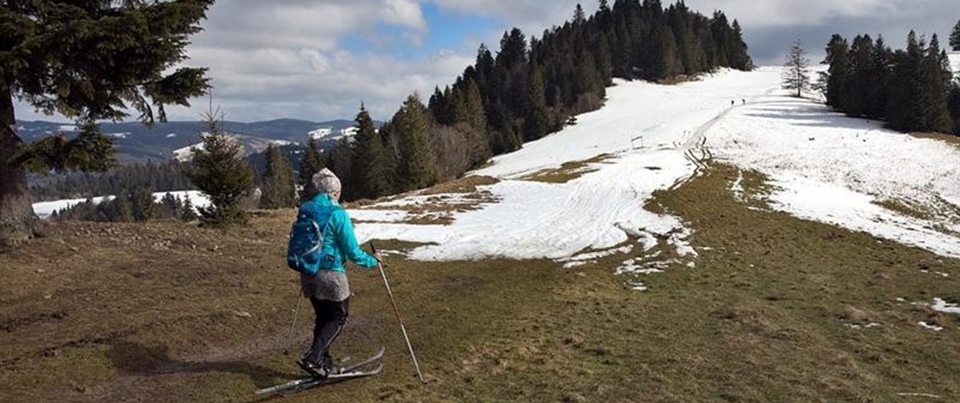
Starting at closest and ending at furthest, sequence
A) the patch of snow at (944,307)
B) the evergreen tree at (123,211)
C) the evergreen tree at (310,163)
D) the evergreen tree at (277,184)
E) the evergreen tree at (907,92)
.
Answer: the patch of snow at (944,307) < the evergreen tree at (907,92) < the evergreen tree at (310,163) < the evergreen tree at (277,184) < the evergreen tree at (123,211)

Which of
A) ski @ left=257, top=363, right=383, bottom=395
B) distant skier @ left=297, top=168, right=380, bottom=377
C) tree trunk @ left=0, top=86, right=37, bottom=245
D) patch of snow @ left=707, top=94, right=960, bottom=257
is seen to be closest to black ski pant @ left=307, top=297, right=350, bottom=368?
distant skier @ left=297, top=168, right=380, bottom=377

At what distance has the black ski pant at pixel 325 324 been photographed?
779 cm

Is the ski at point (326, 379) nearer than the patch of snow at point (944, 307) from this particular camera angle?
Yes

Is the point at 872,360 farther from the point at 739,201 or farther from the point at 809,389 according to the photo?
the point at 739,201

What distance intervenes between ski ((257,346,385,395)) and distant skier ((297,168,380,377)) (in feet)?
0.48

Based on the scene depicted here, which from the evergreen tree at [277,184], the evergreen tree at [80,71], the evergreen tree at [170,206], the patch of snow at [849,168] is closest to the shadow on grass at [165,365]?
the evergreen tree at [80,71]

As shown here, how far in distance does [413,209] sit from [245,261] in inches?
512

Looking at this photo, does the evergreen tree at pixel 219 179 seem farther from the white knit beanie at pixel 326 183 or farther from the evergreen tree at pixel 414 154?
the evergreen tree at pixel 414 154

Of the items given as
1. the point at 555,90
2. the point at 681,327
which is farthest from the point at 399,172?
the point at 555,90

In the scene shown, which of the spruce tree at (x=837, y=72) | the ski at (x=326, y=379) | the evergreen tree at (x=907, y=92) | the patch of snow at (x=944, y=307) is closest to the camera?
the ski at (x=326, y=379)

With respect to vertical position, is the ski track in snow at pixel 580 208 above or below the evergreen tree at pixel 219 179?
below

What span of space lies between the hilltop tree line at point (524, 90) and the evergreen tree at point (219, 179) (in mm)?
37555

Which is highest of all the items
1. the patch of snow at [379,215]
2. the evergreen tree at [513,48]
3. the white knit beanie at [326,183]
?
the evergreen tree at [513,48]

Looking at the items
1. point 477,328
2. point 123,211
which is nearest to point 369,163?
point 123,211
